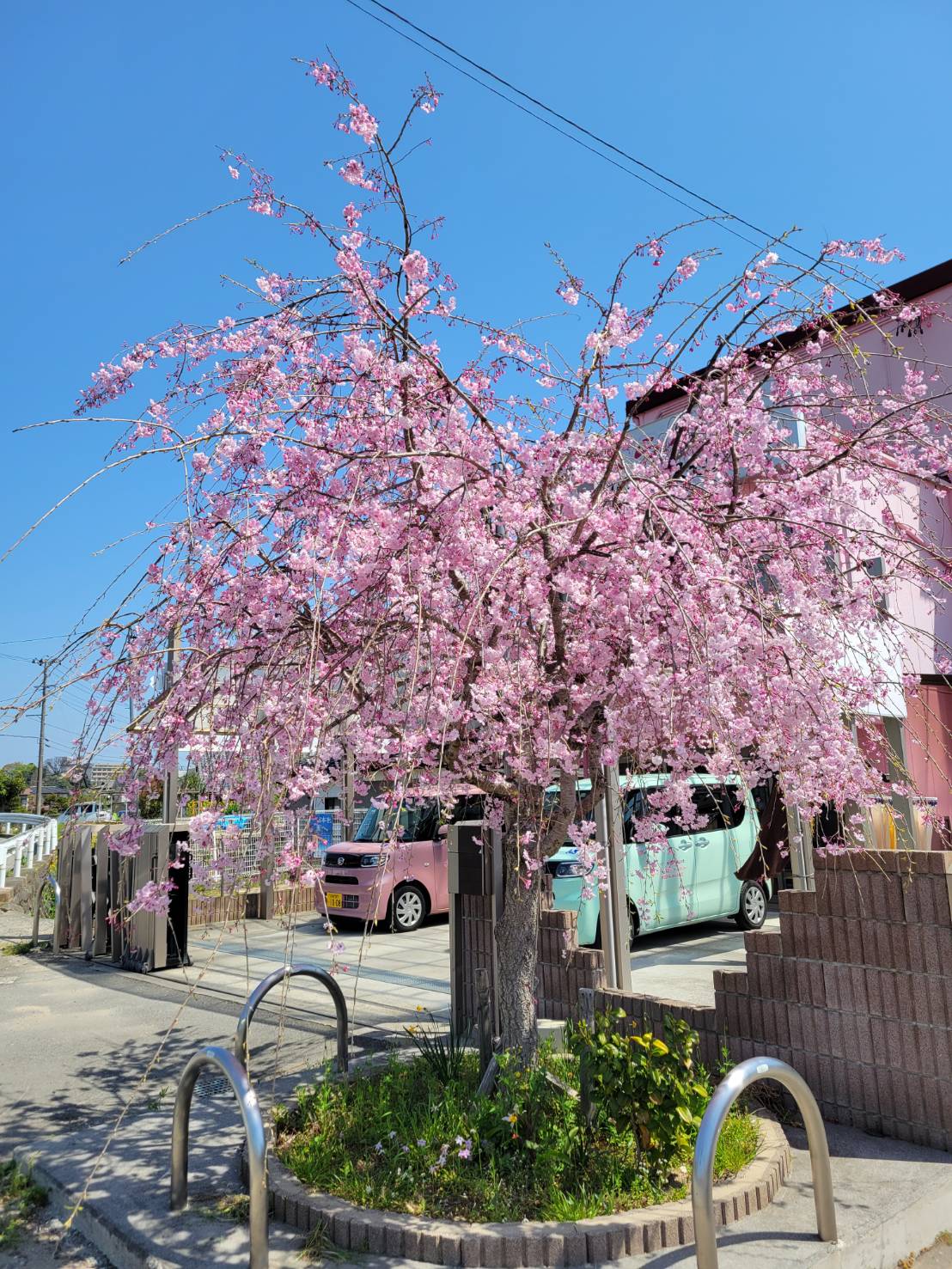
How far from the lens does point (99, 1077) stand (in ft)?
20.7

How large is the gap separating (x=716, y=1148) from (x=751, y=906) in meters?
8.76

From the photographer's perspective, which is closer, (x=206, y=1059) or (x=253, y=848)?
(x=206, y=1059)

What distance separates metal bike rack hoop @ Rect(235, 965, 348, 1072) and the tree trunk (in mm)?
943

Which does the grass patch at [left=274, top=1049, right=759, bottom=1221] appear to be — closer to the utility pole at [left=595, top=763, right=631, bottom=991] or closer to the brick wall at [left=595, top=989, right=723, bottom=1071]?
the brick wall at [left=595, top=989, right=723, bottom=1071]

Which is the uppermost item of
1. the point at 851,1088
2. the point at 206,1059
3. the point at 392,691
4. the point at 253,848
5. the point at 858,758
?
the point at 392,691

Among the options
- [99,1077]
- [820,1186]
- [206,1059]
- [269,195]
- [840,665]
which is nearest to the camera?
[820,1186]

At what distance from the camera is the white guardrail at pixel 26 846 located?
1675 centimetres

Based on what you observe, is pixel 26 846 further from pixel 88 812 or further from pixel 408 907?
pixel 88 812

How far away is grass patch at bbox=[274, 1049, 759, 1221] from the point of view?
3.70 metres

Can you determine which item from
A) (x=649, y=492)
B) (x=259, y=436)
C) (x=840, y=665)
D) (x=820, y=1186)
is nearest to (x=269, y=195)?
(x=259, y=436)

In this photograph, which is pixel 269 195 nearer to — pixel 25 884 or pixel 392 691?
pixel 392 691

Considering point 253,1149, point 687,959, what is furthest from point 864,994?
point 687,959

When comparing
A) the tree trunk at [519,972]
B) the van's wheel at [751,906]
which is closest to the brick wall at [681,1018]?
the tree trunk at [519,972]

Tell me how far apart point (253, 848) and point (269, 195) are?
310cm
